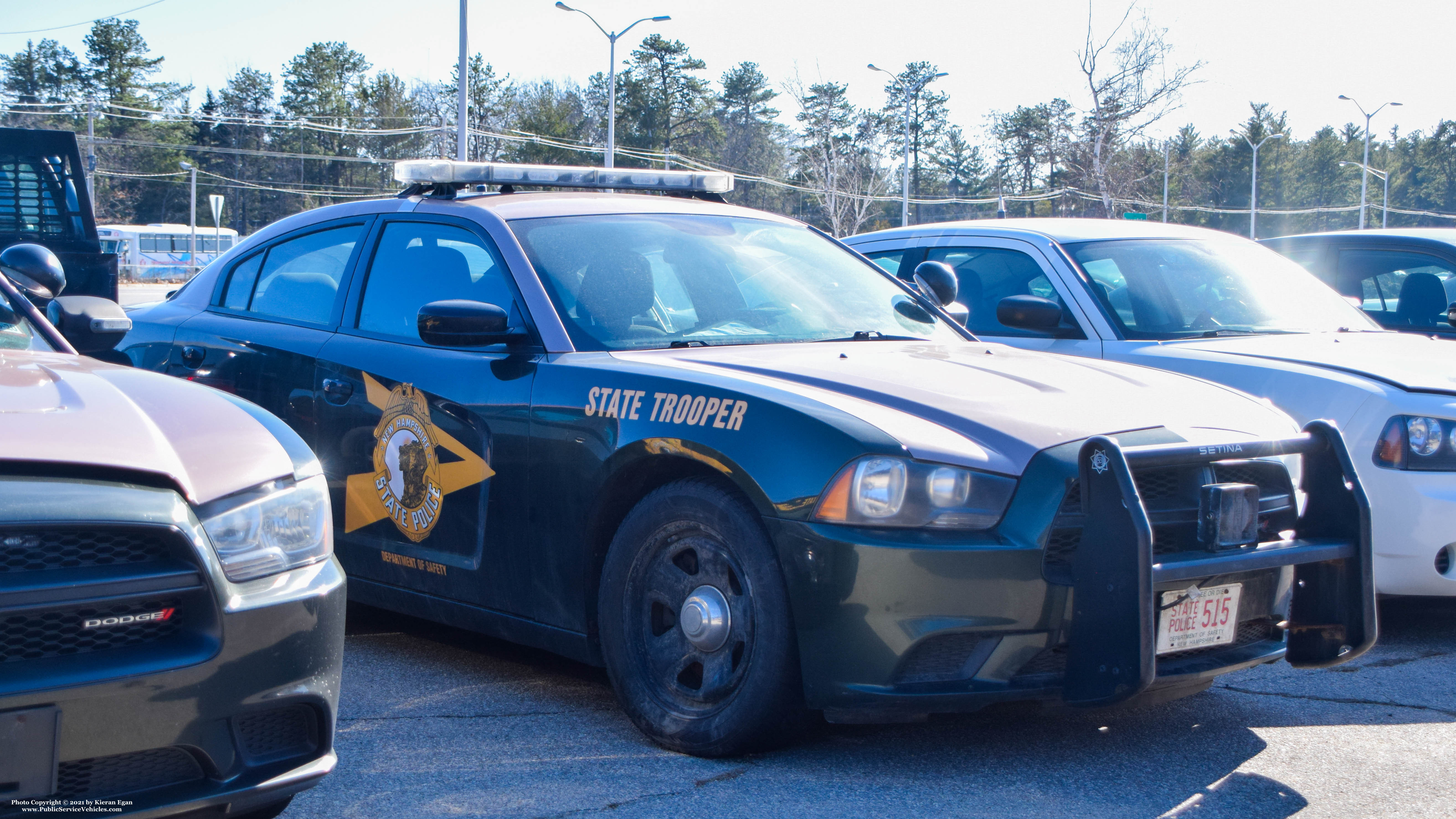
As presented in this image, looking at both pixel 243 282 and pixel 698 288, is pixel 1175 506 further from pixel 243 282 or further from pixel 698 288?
pixel 243 282

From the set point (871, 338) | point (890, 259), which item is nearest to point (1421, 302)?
point (890, 259)

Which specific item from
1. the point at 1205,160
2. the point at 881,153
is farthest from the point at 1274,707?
the point at 1205,160

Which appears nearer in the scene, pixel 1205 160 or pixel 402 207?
pixel 402 207

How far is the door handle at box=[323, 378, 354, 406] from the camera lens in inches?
173

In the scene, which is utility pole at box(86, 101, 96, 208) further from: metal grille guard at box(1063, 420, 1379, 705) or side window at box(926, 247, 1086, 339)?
metal grille guard at box(1063, 420, 1379, 705)

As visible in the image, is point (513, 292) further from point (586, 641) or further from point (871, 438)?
point (871, 438)

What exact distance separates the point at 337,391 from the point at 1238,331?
3.71 m

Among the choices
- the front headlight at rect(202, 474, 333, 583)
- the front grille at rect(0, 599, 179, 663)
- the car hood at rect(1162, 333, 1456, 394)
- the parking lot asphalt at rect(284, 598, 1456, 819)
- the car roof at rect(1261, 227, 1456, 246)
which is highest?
the car roof at rect(1261, 227, 1456, 246)

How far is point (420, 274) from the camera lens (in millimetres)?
4504

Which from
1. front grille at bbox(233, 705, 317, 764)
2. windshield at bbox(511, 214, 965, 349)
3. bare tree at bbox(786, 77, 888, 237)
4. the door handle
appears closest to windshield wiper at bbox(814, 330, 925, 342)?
windshield at bbox(511, 214, 965, 349)

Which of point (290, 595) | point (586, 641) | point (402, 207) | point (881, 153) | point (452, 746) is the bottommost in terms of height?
point (452, 746)

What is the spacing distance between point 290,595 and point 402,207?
7.79 feet

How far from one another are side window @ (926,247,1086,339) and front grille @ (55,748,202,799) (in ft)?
14.1

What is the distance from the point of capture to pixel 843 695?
10.1 ft
